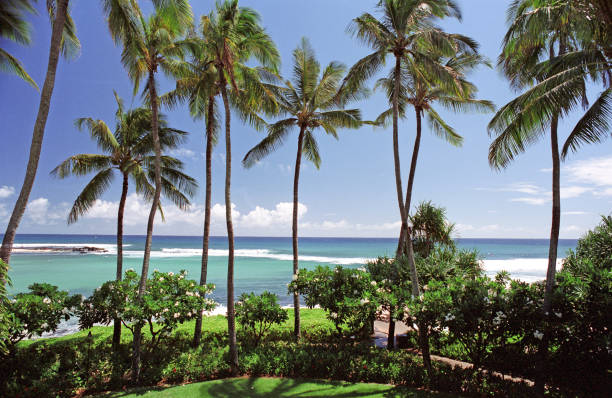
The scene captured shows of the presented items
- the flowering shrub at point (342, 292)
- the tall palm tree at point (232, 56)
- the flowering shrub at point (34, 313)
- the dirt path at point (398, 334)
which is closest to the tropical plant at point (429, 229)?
the dirt path at point (398, 334)

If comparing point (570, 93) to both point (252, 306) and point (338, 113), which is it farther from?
point (252, 306)

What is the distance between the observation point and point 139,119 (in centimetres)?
1034

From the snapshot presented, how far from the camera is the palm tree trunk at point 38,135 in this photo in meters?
5.97

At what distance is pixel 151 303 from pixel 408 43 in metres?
9.09

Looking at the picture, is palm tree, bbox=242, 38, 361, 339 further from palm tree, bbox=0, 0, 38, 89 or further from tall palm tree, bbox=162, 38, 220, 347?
palm tree, bbox=0, 0, 38, 89

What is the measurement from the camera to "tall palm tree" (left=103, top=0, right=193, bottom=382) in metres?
7.09

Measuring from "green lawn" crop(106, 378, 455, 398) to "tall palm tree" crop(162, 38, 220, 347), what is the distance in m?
2.25

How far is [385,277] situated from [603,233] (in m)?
6.29

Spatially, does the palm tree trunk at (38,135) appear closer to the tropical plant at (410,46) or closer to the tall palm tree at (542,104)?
the tropical plant at (410,46)

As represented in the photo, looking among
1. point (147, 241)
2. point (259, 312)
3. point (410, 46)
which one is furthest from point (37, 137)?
point (410, 46)

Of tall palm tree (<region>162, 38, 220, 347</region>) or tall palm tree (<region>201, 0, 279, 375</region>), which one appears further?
tall palm tree (<region>162, 38, 220, 347</region>)

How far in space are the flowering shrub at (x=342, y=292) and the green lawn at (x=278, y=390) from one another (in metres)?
1.74

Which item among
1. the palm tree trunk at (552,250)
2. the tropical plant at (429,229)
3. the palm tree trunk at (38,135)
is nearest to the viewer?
the palm tree trunk at (552,250)

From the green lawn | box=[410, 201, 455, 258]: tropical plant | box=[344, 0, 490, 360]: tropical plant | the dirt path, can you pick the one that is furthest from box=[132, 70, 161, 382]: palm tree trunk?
box=[410, 201, 455, 258]: tropical plant
